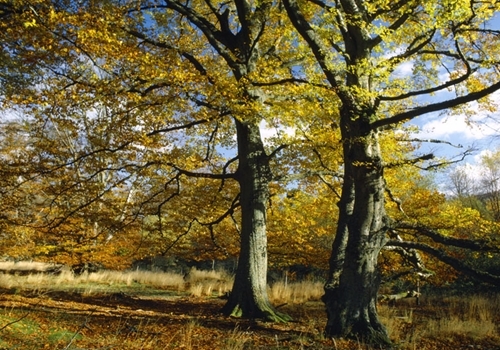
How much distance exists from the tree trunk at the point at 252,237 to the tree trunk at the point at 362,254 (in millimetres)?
1991

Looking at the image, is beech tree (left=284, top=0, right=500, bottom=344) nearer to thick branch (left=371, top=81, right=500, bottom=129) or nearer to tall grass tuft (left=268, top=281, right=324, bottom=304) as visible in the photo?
thick branch (left=371, top=81, right=500, bottom=129)

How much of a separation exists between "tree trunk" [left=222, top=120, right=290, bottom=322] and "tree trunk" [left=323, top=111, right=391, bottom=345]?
1.99 metres

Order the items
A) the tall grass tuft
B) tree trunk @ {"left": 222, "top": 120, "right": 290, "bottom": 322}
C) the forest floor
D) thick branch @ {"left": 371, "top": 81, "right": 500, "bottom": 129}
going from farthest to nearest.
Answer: the tall grass tuft → tree trunk @ {"left": 222, "top": 120, "right": 290, "bottom": 322} → thick branch @ {"left": 371, "top": 81, "right": 500, "bottom": 129} → the forest floor

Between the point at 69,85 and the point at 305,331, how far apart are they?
717 cm

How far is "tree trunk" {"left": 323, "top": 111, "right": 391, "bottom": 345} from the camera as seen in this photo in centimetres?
630

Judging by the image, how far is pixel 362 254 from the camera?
21.6 feet

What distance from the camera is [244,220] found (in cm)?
940

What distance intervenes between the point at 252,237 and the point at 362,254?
3.15m

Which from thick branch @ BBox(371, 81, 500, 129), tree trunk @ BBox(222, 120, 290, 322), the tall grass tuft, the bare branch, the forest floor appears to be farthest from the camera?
the tall grass tuft

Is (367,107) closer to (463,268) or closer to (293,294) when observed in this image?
(463,268)

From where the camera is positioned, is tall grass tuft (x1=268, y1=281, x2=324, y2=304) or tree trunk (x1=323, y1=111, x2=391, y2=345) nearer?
tree trunk (x1=323, y1=111, x2=391, y2=345)

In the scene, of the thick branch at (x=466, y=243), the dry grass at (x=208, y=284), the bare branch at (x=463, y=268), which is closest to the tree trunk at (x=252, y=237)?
the bare branch at (x=463, y=268)

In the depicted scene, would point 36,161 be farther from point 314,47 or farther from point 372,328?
point 372,328

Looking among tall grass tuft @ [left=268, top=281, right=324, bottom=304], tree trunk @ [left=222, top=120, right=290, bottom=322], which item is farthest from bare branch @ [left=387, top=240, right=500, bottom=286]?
tall grass tuft @ [left=268, top=281, right=324, bottom=304]
